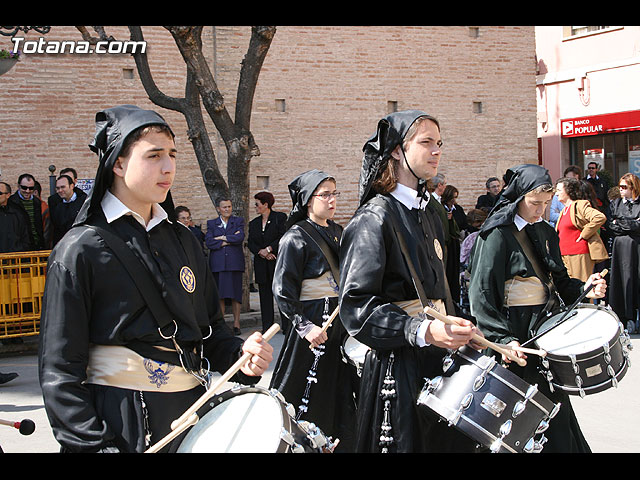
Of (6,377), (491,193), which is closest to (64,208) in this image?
(6,377)

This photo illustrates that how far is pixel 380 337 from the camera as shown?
3.36 metres

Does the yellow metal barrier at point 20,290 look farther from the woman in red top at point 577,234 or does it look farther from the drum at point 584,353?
the drum at point 584,353

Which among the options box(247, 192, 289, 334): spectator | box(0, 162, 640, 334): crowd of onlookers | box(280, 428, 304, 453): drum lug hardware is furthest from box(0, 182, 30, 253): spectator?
box(280, 428, 304, 453): drum lug hardware

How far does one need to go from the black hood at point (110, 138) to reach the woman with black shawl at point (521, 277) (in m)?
2.62

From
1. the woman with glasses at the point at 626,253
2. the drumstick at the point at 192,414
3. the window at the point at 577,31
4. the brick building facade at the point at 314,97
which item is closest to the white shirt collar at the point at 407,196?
the drumstick at the point at 192,414

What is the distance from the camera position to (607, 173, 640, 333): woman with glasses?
1091 cm

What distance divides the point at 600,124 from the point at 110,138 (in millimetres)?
21388

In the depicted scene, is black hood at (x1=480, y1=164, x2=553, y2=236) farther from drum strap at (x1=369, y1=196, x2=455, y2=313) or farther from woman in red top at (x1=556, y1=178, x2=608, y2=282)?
woman in red top at (x1=556, y1=178, x2=608, y2=282)

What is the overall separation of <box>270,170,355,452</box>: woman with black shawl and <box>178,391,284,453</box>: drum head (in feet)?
8.11

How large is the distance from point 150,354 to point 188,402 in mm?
242

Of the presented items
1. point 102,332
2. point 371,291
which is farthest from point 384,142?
point 102,332

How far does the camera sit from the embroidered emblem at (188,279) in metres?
2.89

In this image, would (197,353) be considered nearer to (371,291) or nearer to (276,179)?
(371,291)

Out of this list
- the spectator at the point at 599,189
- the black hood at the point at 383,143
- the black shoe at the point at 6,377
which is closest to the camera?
the black hood at the point at 383,143
